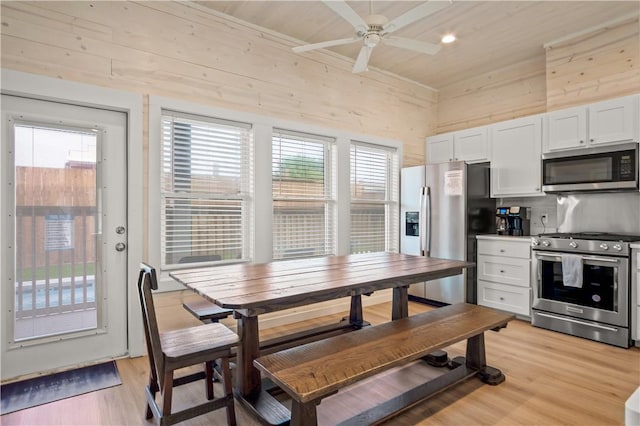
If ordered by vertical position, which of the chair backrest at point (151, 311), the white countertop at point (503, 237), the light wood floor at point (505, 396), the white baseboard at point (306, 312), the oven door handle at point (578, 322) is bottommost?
the light wood floor at point (505, 396)

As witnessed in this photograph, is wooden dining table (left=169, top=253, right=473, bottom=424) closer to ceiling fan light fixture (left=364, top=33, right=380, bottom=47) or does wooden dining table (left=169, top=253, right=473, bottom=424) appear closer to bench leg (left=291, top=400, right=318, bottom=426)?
bench leg (left=291, top=400, right=318, bottom=426)

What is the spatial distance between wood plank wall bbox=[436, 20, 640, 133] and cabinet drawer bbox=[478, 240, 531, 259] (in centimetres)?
160

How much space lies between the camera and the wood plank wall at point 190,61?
8.41 feet

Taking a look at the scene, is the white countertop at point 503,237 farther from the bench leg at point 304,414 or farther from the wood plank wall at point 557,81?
the bench leg at point 304,414

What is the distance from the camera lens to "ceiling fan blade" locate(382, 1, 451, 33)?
2.09 m

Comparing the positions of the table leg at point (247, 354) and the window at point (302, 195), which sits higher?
the window at point (302, 195)

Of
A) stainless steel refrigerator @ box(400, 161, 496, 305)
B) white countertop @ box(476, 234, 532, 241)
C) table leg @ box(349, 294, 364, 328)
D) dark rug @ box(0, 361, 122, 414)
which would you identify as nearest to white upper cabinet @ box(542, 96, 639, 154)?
stainless steel refrigerator @ box(400, 161, 496, 305)

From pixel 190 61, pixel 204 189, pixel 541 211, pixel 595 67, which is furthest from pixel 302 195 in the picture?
pixel 595 67

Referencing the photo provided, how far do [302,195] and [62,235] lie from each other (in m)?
2.23

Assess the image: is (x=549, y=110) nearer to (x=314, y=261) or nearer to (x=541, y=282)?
(x=541, y=282)

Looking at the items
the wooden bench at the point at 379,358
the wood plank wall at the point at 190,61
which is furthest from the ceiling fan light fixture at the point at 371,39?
the wooden bench at the point at 379,358

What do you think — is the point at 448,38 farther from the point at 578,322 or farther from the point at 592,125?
the point at 578,322

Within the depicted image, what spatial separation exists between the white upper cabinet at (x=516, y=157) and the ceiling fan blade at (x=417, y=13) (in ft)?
7.92

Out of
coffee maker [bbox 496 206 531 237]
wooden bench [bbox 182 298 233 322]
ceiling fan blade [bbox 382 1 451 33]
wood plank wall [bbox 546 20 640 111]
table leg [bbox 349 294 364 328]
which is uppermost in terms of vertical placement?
wood plank wall [bbox 546 20 640 111]
